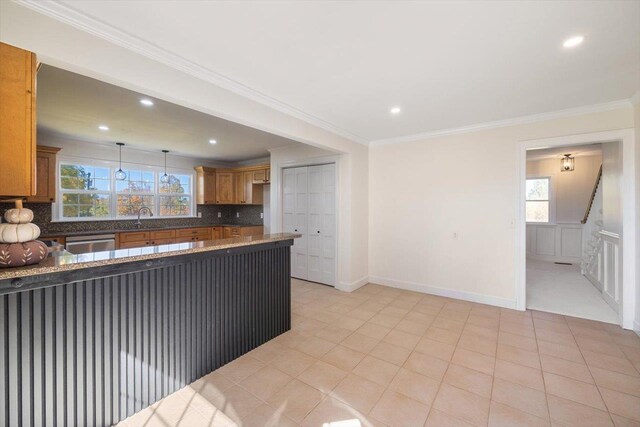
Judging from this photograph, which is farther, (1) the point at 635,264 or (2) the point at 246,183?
(2) the point at 246,183

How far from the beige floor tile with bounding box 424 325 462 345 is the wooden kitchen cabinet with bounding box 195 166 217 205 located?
5.63m

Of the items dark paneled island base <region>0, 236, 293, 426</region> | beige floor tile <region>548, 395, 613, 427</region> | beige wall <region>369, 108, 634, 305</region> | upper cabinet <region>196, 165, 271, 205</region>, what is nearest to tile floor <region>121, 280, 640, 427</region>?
beige floor tile <region>548, 395, 613, 427</region>

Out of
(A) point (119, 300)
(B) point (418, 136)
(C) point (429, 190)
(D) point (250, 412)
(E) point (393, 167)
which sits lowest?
(D) point (250, 412)

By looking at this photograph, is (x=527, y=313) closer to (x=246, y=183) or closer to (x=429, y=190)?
(x=429, y=190)

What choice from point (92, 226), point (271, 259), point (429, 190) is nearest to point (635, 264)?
point (429, 190)

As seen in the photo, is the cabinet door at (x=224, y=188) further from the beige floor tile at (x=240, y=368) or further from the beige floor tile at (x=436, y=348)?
the beige floor tile at (x=436, y=348)

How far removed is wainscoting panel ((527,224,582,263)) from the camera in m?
6.45

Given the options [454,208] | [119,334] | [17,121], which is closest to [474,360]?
[454,208]

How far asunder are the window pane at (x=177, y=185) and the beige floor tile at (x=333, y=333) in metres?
5.21

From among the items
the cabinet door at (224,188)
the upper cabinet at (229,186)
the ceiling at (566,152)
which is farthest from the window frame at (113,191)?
the ceiling at (566,152)

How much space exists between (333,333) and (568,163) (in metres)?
7.05

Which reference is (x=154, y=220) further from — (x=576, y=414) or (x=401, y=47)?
(x=576, y=414)

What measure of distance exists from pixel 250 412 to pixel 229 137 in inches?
160

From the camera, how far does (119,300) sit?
1750mm
